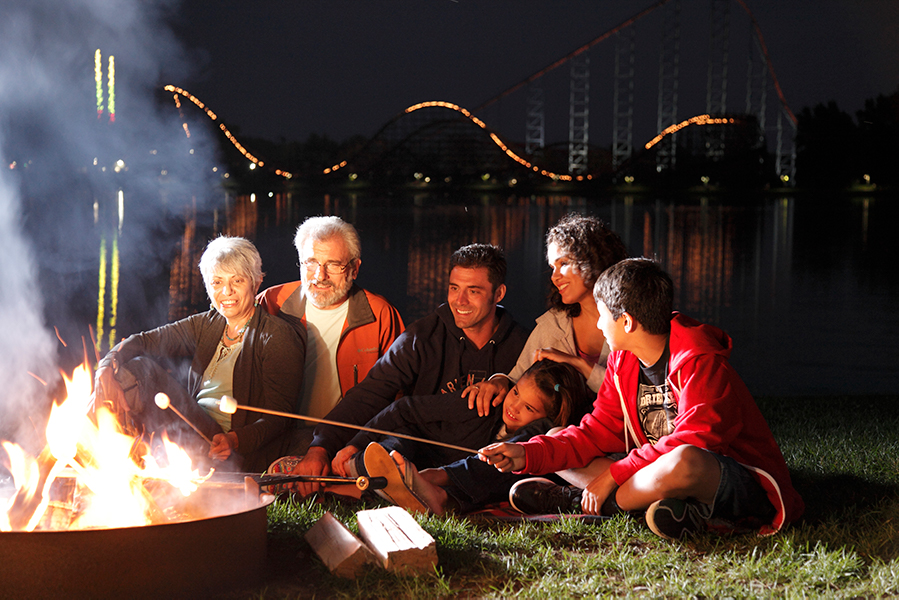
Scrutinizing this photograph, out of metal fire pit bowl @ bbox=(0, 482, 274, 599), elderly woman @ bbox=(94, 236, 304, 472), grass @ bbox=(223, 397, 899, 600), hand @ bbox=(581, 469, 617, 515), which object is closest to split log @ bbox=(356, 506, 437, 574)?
grass @ bbox=(223, 397, 899, 600)

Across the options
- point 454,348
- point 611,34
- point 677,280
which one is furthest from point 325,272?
point 611,34

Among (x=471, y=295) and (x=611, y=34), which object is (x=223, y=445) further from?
(x=611, y=34)

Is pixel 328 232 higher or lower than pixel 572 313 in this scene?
higher

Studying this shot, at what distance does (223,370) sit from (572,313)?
1763 millimetres

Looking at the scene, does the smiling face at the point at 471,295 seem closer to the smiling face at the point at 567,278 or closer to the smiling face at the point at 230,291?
the smiling face at the point at 567,278

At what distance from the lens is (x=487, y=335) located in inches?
169

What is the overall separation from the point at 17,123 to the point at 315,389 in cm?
237

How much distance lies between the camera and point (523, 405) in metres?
3.88

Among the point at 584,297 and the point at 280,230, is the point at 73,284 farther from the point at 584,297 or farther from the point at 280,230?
the point at 280,230

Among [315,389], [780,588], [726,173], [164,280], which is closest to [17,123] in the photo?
[315,389]

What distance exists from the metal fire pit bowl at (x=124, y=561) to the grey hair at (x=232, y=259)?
1725mm

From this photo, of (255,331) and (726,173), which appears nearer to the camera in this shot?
(255,331)

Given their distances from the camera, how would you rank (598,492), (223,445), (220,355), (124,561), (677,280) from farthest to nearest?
(677,280) < (220,355) < (223,445) < (598,492) < (124,561)

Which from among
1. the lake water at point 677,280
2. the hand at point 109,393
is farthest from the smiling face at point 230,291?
the lake water at point 677,280
